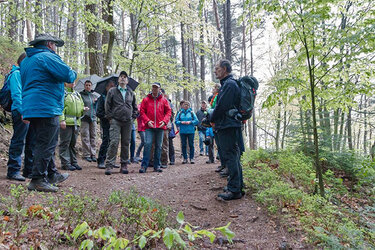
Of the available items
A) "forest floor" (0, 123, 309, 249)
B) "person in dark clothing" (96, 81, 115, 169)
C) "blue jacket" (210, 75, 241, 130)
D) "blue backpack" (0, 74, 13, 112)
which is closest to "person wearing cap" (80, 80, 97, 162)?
"person in dark clothing" (96, 81, 115, 169)

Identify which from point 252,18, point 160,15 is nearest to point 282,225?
point 252,18

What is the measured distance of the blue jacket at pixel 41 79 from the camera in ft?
12.3

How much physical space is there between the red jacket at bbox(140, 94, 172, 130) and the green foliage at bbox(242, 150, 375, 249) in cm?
242

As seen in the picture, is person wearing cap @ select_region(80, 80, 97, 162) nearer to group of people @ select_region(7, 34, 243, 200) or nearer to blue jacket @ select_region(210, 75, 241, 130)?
group of people @ select_region(7, 34, 243, 200)

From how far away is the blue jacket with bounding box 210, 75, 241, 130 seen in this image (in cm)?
418

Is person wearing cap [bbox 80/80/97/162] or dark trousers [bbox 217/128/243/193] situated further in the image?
person wearing cap [bbox 80/80/97/162]

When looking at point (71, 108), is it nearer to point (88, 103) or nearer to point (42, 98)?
point (88, 103)

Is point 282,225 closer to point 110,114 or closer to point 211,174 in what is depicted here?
point 211,174

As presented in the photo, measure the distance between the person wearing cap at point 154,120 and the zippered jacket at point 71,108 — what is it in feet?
5.35

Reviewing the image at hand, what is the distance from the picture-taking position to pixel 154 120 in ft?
21.3

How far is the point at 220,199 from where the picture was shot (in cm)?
439

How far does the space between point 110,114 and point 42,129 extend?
2145mm

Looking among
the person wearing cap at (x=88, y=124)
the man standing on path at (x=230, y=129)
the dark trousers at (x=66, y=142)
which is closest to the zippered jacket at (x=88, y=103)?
the person wearing cap at (x=88, y=124)

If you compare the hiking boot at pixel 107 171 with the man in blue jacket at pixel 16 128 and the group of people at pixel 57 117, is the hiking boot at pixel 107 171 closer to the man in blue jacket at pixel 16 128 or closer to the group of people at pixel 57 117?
the group of people at pixel 57 117
